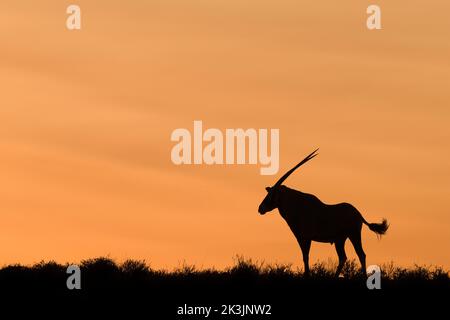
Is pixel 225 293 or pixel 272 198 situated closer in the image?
pixel 225 293

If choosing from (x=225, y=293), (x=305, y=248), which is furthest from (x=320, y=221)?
(x=225, y=293)

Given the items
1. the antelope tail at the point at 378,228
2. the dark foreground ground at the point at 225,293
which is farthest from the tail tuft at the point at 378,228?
the dark foreground ground at the point at 225,293

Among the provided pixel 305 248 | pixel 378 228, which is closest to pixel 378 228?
pixel 378 228

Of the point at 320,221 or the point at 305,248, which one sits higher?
the point at 320,221

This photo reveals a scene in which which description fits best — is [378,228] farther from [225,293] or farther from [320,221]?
[225,293]

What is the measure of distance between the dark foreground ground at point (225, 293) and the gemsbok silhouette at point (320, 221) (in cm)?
154

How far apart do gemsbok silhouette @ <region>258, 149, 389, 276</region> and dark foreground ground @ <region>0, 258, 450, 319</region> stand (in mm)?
1543

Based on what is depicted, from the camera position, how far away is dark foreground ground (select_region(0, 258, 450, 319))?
30.4 meters

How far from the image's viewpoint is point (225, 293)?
31594 mm

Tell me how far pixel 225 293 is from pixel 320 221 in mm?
5351

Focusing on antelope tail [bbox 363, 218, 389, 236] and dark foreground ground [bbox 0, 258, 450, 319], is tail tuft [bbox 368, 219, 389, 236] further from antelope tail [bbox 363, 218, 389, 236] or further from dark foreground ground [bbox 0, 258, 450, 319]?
dark foreground ground [bbox 0, 258, 450, 319]
